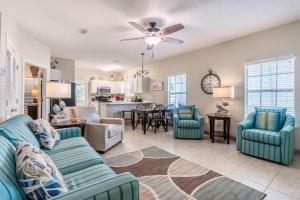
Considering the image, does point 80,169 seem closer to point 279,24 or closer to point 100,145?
point 100,145

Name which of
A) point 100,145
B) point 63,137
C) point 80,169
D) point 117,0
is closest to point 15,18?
point 117,0

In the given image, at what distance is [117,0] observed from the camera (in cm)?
257

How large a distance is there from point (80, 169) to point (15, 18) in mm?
3163

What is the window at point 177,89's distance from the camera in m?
6.07

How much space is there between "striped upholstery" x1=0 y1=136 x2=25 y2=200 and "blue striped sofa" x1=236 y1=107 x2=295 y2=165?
3434 millimetres

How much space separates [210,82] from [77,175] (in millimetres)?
4407

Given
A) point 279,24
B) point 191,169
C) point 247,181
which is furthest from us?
point 279,24

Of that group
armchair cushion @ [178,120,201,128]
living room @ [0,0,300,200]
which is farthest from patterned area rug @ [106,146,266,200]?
armchair cushion @ [178,120,201,128]

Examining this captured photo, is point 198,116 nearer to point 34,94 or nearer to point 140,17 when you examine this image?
point 140,17

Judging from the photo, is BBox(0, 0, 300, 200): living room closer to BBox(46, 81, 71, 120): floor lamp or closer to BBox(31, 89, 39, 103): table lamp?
BBox(46, 81, 71, 120): floor lamp

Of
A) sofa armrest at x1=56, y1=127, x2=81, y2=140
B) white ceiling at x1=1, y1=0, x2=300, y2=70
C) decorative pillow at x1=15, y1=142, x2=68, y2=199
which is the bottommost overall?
sofa armrest at x1=56, y1=127, x2=81, y2=140

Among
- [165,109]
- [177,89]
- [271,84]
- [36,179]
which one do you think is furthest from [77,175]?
[177,89]

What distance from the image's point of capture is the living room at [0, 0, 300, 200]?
1.53 metres

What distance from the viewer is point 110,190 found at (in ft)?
3.35
